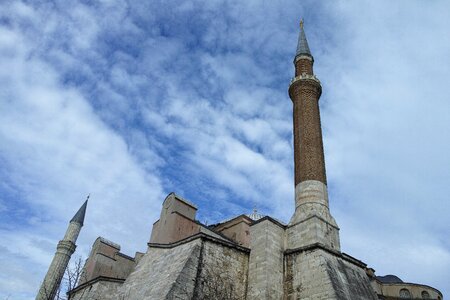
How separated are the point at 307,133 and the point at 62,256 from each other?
1527cm

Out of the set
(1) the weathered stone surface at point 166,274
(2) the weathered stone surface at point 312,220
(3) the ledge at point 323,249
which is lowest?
(1) the weathered stone surface at point 166,274

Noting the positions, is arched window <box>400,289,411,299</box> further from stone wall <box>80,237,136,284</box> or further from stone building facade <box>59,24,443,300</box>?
stone wall <box>80,237,136,284</box>

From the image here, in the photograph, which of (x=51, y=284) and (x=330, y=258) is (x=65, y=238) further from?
(x=330, y=258)

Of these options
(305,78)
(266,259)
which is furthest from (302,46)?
(266,259)

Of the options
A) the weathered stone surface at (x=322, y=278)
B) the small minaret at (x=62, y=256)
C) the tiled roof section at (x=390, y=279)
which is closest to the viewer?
the weathered stone surface at (x=322, y=278)

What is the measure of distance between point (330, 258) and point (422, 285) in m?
12.6

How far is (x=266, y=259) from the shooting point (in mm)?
9906

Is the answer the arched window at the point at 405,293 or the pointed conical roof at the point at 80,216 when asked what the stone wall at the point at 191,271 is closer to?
the arched window at the point at 405,293

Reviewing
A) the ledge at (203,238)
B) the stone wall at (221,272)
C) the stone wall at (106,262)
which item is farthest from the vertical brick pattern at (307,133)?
the stone wall at (106,262)

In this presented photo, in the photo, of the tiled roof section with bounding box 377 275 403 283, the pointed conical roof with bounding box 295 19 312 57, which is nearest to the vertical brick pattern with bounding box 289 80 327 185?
the pointed conical roof with bounding box 295 19 312 57

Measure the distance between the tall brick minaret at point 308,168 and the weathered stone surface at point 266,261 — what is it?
20.3 inches

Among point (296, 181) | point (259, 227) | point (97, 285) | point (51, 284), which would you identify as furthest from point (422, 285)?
point (51, 284)

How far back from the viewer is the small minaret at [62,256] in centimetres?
1831

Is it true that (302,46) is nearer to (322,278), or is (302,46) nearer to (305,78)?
(305,78)
